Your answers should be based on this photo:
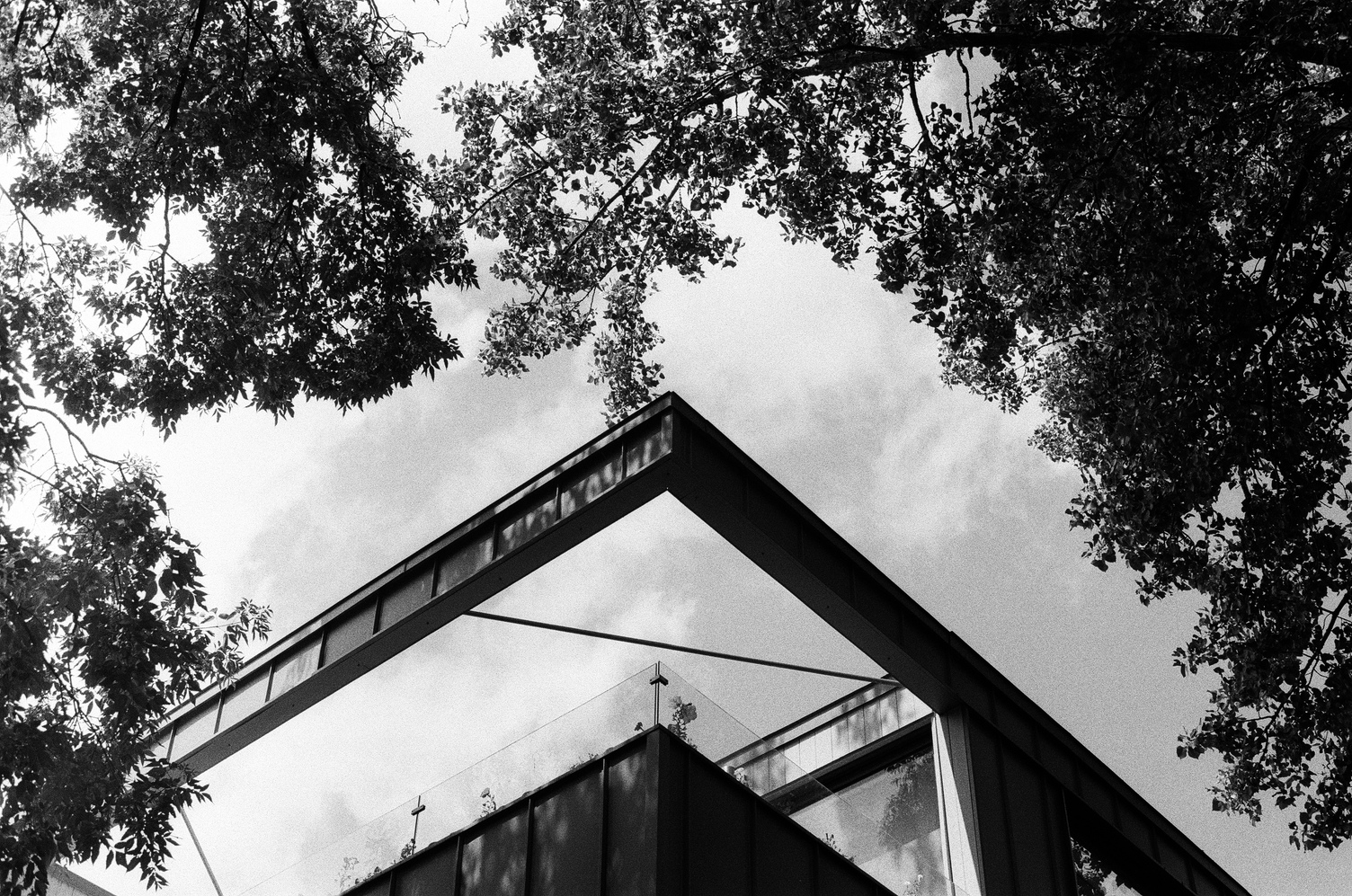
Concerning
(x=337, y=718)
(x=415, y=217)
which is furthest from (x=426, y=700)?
(x=415, y=217)

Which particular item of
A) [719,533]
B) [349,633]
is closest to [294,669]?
[349,633]

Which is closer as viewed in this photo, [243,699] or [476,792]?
[476,792]

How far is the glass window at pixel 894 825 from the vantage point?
45.8 feet

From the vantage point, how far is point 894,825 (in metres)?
16.6

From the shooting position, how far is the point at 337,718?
66.2 feet

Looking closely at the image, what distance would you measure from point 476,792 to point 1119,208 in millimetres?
9564

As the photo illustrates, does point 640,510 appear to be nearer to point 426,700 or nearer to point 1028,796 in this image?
point 426,700

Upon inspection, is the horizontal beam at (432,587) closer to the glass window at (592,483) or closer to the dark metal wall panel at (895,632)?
the glass window at (592,483)

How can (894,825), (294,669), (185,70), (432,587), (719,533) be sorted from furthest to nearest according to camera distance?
1. (294,669)
2. (432,587)
3. (894,825)
4. (719,533)
5. (185,70)

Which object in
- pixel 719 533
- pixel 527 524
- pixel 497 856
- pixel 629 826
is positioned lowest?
pixel 629 826

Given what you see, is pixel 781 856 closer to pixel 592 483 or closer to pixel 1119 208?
pixel 592 483

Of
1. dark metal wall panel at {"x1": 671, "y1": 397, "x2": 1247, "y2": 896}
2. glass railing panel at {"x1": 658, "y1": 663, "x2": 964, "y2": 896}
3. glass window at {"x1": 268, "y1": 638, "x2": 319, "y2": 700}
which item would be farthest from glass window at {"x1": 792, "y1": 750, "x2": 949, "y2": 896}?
glass window at {"x1": 268, "y1": 638, "x2": 319, "y2": 700}

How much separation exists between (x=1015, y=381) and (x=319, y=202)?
9266 mm

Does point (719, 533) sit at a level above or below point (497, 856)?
above
